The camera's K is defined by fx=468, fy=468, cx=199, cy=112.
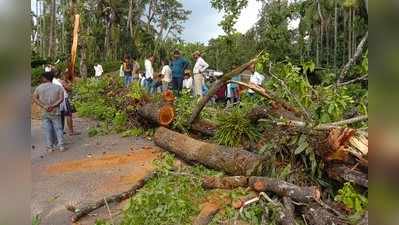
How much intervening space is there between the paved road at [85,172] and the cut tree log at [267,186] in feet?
3.81

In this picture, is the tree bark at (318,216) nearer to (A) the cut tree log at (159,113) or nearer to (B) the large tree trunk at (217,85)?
(B) the large tree trunk at (217,85)

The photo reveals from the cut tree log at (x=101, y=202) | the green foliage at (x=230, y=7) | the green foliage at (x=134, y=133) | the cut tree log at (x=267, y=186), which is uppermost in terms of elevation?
the green foliage at (x=230, y=7)

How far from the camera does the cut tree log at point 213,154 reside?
5.57 m

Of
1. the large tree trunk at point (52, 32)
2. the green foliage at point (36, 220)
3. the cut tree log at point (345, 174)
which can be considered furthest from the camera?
the large tree trunk at point (52, 32)

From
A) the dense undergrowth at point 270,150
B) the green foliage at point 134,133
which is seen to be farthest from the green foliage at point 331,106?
the green foliage at point 134,133

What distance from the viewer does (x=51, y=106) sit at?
7.76m

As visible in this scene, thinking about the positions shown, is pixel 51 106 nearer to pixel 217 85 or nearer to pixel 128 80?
pixel 217 85

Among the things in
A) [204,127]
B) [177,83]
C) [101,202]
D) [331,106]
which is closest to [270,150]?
[331,106]

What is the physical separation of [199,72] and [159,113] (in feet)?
9.69

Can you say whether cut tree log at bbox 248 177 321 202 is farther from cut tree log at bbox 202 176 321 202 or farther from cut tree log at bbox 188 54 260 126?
cut tree log at bbox 188 54 260 126

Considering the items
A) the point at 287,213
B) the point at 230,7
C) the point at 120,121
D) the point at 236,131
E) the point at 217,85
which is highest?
the point at 230,7

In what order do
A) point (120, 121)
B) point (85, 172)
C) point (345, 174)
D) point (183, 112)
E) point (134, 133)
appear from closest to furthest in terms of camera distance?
1. point (345, 174)
2. point (85, 172)
3. point (183, 112)
4. point (134, 133)
5. point (120, 121)
